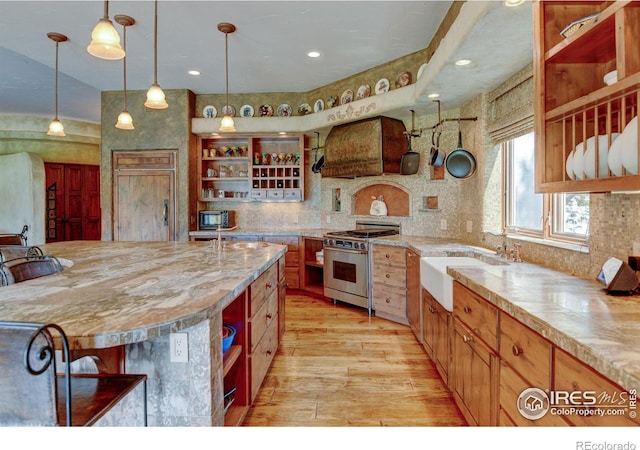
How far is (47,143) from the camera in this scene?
7473mm

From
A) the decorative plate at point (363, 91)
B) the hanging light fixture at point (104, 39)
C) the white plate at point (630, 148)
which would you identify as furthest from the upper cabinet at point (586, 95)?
the decorative plate at point (363, 91)

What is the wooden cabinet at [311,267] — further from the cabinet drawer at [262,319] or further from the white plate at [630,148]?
the white plate at [630,148]

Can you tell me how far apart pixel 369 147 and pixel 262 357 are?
270 centimetres

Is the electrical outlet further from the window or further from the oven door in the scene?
the oven door

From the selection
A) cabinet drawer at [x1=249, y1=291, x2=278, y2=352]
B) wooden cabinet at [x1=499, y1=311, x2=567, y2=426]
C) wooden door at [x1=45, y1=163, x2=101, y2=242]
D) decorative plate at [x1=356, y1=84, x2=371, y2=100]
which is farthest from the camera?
wooden door at [x1=45, y1=163, x2=101, y2=242]

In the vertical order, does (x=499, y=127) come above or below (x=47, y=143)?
below

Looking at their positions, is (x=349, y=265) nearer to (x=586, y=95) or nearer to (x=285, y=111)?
(x=285, y=111)

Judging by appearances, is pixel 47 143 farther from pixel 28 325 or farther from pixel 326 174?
pixel 28 325

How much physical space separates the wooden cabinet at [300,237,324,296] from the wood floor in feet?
4.05

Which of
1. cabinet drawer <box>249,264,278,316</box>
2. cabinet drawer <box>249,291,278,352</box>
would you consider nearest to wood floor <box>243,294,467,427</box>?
cabinet drawer <box>249,291,278,352</box>

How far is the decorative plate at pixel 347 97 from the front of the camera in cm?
455

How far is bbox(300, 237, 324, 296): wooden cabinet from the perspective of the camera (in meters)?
4.94

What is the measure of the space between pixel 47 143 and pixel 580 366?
934cm
